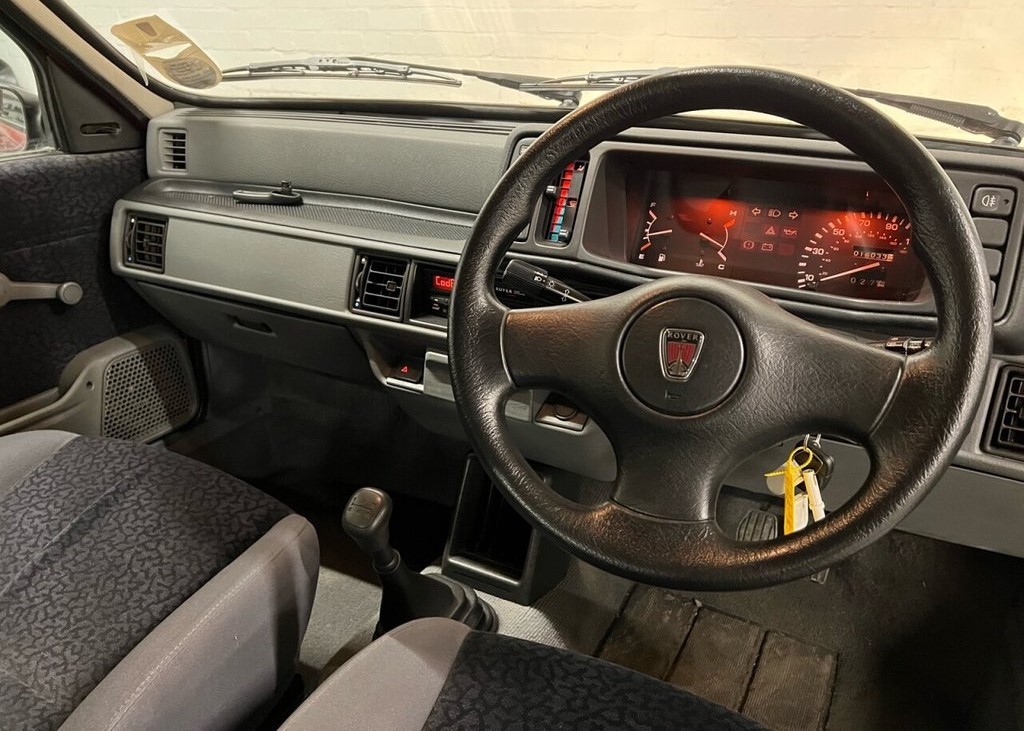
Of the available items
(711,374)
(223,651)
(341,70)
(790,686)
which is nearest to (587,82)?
(341,70)

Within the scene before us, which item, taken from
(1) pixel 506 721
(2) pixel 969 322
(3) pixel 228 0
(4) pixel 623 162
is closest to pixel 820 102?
(2) pixel 969 322

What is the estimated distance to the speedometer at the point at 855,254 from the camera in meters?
1.06

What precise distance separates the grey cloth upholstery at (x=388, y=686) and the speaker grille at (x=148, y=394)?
3.80 feet

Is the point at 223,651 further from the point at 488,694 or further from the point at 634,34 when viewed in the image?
the point at 634,34

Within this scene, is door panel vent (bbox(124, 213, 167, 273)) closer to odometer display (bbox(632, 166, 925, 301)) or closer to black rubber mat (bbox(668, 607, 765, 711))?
odometer display (bbox(632, 166, 925, 301))

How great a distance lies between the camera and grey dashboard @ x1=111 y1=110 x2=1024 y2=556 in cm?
103

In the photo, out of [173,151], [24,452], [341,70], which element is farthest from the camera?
[173,151]

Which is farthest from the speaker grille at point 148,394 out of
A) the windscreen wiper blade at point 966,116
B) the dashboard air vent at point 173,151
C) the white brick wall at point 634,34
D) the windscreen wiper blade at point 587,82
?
the windscreen wiper blade at point 966,116

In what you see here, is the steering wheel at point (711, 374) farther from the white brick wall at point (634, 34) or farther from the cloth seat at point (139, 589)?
the white brick wall at point (634, 34)

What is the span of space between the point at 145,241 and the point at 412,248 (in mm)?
696

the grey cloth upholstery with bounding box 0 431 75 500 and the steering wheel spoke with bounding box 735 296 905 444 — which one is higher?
the steering wheel spoke with bounding box 735 296 905 444

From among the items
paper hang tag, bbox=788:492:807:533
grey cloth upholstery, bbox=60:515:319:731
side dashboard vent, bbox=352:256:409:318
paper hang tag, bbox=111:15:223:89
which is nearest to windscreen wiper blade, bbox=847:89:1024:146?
paper hang tag, bbox=788:492:807:533

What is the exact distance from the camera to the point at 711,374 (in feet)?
2.43

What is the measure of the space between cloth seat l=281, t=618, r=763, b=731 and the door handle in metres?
1.11
